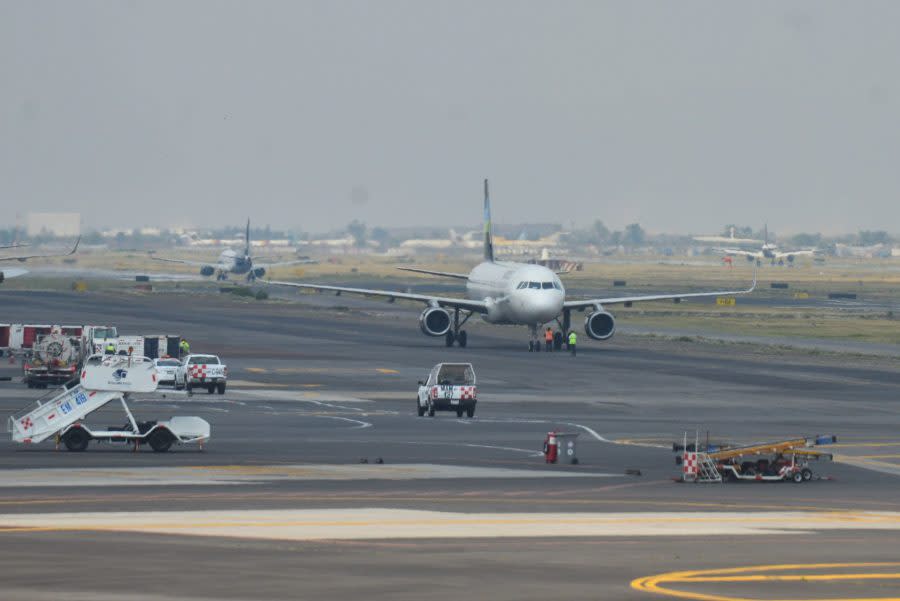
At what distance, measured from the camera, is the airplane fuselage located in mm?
108625

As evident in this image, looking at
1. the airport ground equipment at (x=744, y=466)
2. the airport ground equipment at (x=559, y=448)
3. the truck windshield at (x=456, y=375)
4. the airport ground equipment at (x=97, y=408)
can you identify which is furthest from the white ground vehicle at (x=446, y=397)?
the airport ground equipment at (x=744, y=466)

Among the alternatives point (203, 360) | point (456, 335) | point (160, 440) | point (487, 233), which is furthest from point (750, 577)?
point (487, 233)

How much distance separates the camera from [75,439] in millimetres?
55438

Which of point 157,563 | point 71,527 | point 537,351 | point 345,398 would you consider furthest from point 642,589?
point 537,351

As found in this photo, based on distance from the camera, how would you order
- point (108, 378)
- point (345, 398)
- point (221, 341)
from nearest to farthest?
point (108, 378), point (345, 398), point (221, 341)

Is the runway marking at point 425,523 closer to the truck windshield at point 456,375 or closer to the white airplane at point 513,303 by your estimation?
the truck windshield at point 456,375

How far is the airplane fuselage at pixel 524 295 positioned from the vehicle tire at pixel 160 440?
2134 inches

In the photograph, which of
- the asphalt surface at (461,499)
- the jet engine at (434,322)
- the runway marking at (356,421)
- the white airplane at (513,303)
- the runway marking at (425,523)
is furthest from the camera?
the jet engine at (434,322)

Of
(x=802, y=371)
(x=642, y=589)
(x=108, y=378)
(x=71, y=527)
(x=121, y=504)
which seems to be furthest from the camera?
(x=802, y=371)

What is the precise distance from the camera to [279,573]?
29.2 metres

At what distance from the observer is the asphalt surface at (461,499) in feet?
95.0

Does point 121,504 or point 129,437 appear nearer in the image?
point 121,504

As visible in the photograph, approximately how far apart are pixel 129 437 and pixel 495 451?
37.3ft

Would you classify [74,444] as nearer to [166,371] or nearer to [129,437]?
[129,437]
